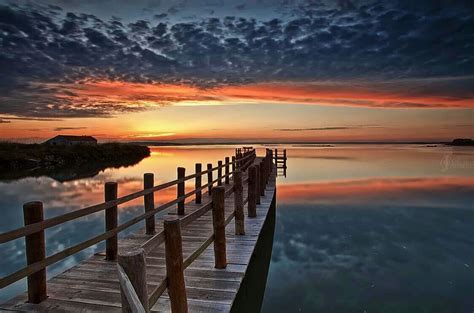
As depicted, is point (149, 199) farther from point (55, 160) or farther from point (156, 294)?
point (55, 160)

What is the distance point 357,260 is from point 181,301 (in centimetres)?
731

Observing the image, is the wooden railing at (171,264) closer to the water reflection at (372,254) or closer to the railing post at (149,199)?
the railing post at (149,199)

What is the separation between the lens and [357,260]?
9.93m

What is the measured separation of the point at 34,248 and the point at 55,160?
37691 millimetres

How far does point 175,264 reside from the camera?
157 inches

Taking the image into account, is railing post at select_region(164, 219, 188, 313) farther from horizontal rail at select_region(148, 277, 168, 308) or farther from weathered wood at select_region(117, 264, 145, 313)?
weathered wood at select_region(117, 264, 145, 313)

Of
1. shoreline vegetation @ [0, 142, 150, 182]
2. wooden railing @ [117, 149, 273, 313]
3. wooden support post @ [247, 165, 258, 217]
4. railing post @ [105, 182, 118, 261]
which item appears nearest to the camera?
wooden railing @ [117, 149, 273, 313]

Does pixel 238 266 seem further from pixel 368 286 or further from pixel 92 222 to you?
pixel 92 222

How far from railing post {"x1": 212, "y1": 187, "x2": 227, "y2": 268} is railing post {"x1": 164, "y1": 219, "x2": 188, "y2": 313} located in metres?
1.79

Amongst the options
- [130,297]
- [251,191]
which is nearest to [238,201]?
[251,191]

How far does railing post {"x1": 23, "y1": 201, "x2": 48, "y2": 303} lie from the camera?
4.34 m

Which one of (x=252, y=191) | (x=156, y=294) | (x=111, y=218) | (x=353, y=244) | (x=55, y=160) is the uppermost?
(x=111, y=218)

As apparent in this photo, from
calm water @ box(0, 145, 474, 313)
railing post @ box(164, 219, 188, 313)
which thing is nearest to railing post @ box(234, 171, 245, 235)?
calm water @ box(0, 145, 474, 313)

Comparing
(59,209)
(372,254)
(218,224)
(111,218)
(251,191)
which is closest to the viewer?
(218,224)
